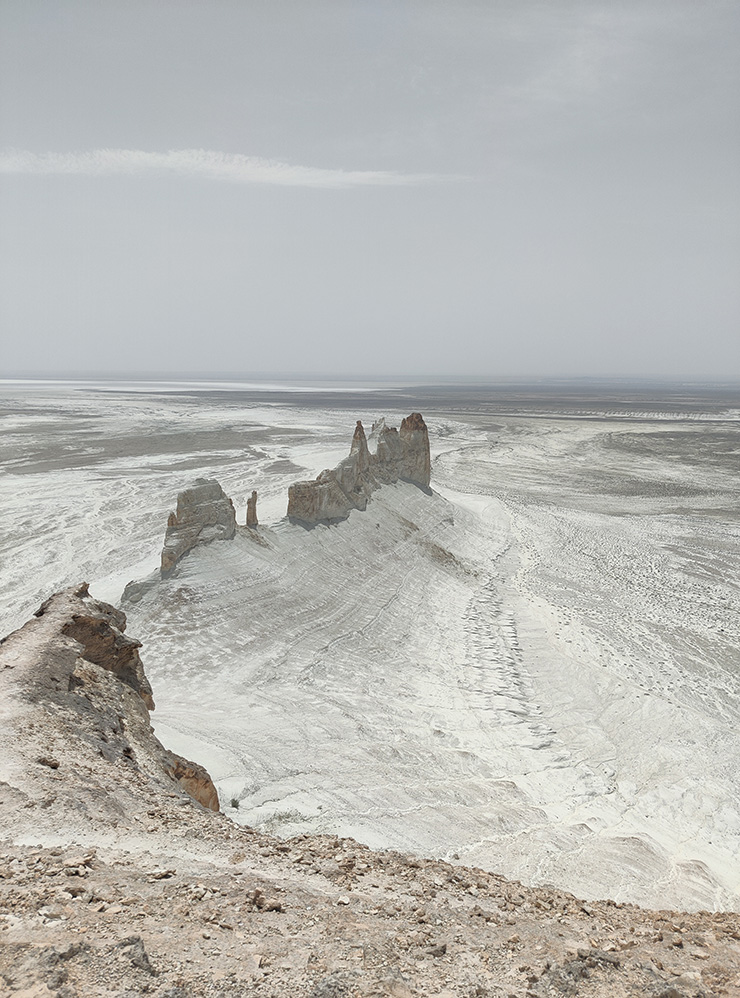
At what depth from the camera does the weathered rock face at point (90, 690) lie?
5.97 m

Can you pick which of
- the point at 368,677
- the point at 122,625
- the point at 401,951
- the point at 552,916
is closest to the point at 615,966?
the point at 552,916

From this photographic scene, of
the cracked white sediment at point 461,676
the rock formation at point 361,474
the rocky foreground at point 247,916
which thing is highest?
the rock formation at point 361,474

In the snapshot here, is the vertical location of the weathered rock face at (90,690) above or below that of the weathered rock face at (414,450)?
below

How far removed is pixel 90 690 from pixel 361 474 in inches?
690

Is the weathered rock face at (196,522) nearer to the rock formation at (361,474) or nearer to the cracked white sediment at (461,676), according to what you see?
the cracked white sediment at (461,676)

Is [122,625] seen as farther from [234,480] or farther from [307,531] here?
[234,480]

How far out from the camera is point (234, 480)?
37.9m

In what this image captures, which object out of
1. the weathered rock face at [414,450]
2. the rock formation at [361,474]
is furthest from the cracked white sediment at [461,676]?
the weathered rock face at [414,450]

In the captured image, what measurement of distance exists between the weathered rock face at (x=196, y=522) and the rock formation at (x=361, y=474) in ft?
9.41

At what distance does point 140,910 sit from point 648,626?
679 inches

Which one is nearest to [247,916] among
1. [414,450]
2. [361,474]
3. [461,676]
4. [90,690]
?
[90,690]

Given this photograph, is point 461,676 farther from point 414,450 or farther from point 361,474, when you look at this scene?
point 414,450

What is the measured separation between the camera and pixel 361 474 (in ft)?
78.5

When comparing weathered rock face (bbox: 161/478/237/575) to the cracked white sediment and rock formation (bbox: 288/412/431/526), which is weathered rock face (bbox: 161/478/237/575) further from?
rock formation (bbox: 288/412/431/526)
